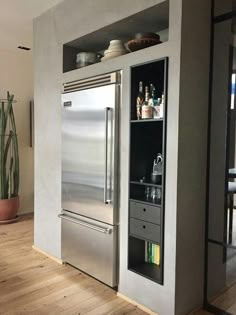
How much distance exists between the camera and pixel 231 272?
2.48m

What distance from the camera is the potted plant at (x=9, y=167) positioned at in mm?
4453

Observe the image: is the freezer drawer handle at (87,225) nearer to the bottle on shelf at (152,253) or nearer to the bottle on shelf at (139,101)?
the bottle on shelf at (152,253)

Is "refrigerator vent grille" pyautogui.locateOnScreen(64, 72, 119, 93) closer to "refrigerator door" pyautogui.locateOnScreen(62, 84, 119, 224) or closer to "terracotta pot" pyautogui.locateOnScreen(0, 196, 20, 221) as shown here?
"refrigerator door" pyautogui.locateOnScreen(62, 84, 119, 224)

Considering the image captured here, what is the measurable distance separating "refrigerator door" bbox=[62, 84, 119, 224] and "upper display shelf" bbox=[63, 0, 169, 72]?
14.3 inches

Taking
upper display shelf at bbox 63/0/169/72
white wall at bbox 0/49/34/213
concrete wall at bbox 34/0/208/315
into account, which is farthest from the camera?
white wall at bbox 0/49/34/213

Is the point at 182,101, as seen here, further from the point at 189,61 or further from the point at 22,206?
the point at 22,206

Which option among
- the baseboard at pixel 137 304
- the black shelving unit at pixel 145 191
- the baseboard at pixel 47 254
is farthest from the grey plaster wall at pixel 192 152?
the baseboard at pixel 47 254

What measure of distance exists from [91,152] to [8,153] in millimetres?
2597

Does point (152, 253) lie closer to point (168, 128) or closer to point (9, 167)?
point (168, 128)

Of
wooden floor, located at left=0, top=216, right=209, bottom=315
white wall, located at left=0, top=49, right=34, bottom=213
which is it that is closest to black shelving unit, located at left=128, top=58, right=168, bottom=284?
wooden floor, located at left=0, top=216, right=209, bottom=315

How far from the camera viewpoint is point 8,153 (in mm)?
4852

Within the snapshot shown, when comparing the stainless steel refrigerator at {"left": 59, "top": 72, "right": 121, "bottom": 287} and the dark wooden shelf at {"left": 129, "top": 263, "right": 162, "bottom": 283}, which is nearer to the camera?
the dark wooden shelf at {"left": 129, "top": 263, "right": 162, "bottom": 283}

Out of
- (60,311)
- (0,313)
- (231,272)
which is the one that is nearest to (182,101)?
(231,272)

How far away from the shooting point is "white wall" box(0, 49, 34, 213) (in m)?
4.86
